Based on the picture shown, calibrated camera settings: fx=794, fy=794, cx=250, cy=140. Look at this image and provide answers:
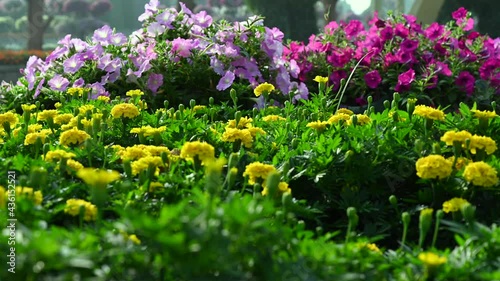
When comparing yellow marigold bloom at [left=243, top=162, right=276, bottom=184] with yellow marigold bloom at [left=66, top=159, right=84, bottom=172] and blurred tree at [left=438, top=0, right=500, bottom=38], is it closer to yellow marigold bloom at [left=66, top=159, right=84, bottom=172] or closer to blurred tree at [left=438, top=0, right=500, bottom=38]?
yellow marigold bloom at [left=66, top=159, right=84, bottom=172]

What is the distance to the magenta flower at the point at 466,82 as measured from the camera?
16.6 ft

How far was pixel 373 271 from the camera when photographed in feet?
5.88

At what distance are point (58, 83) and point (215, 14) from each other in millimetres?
36038

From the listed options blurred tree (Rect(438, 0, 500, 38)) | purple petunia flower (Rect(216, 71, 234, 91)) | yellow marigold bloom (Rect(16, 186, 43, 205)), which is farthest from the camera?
blurred tree (Rect(438, 0, 500, 38))

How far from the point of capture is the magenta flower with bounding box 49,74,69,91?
14.9 ft

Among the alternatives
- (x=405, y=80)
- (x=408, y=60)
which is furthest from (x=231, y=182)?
(x=408, y=60)

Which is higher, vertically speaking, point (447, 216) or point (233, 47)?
point (233, 47)

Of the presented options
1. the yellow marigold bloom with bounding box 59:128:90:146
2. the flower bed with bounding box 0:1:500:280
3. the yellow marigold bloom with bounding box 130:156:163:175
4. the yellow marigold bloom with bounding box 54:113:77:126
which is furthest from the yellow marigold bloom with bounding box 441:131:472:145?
the yellow marigold bloom with bounding box 54:113:77:126

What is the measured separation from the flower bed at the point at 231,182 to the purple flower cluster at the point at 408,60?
659 millimetres

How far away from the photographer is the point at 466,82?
5078mm

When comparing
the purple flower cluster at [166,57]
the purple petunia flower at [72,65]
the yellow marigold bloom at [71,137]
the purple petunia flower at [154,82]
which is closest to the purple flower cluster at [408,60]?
the purple flower cluster at [166,57]

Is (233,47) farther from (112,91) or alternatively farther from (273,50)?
(112,91)

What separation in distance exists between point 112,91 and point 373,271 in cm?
311

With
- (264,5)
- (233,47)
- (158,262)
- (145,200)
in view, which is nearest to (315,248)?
(158,262)
